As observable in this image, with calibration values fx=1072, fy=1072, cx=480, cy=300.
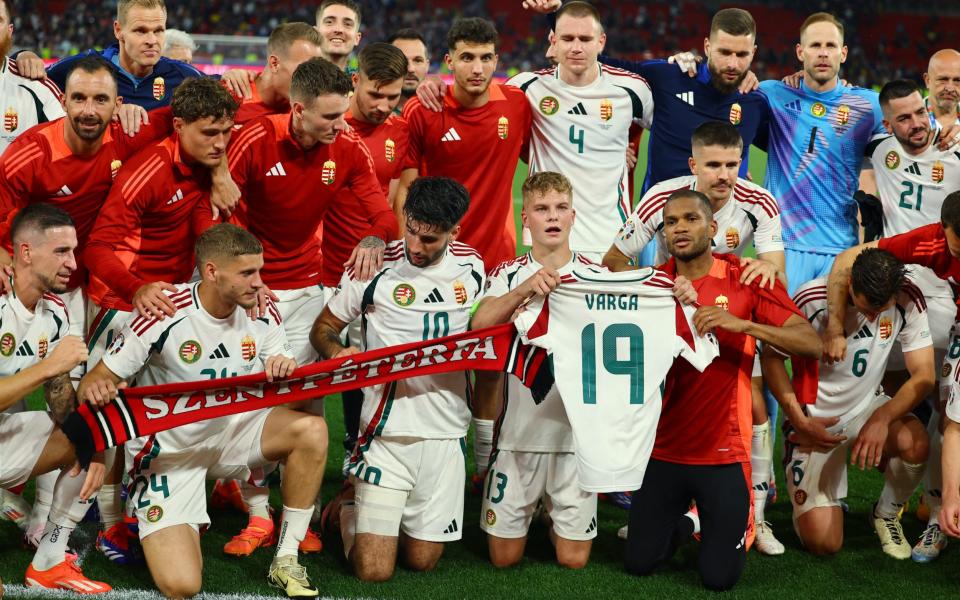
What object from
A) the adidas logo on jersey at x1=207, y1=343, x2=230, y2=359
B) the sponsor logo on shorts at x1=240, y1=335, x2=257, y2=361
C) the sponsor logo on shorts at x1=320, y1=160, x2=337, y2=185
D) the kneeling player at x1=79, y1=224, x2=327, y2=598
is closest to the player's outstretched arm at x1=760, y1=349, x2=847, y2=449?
the kneeling player at x1=79, y1=224, x2=327, y2=598

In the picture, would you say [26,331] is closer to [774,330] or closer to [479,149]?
[479,149]

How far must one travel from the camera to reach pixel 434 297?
538cm

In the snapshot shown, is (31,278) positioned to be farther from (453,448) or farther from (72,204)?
(453,448)

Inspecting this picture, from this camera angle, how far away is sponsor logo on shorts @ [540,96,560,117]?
669 centimetres

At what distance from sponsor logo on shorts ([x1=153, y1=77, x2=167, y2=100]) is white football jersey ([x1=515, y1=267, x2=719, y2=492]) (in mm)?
3012

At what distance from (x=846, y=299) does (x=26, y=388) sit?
4.14m

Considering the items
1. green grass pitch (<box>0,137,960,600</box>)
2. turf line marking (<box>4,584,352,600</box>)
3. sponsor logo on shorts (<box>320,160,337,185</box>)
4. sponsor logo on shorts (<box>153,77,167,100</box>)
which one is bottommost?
green grass pitch (<box>0,137,960,600</box>)

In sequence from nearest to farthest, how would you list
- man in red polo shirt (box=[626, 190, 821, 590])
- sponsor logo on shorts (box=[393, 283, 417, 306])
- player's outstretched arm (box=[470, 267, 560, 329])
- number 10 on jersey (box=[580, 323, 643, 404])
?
1. player's outstretched arm (box=[470, 267, 560, 329])
2. number 10 on jersey (box=[580, 323, 643, 404])
3. man in red polo shirt (box=[626, 190, 821, 590])
4. sponsor logo on shorts (box=[393, 283, 417, 306])

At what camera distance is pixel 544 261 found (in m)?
5.42

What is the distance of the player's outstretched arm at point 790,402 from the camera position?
5.75 metres

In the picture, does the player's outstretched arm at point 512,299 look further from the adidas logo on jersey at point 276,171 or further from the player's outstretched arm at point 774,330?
the adidas logo on jersey at point 276,171

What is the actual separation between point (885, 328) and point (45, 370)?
4259 millimetres

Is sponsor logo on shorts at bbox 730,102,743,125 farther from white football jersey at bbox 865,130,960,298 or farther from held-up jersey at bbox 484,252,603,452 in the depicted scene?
held-up jersey at bbox 484,252,603,452

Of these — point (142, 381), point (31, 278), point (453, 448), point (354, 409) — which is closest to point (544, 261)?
point (453, 448)
